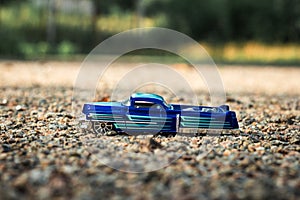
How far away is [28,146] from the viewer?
4887mm

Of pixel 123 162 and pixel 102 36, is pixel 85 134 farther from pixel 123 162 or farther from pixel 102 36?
pixel 102 36

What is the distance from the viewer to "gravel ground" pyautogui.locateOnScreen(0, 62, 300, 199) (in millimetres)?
3648

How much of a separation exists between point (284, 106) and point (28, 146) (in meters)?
4.78

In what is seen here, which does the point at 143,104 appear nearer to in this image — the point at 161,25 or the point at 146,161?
the point at 146,161

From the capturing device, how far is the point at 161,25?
2570cm

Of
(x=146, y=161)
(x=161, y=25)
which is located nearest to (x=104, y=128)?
(x=146, y=161)

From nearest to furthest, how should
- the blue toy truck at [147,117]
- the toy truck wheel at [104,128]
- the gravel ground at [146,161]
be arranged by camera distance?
the gravel ground at [146,161]
the blue toy truck at [147,117]
the toy truck wheel at [104,128]

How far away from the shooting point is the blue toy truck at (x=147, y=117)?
545 centimetres

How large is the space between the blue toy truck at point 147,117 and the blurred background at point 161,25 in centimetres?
1346

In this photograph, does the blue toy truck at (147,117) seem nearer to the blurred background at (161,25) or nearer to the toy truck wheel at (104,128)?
the toy truck wheel at (104,128)

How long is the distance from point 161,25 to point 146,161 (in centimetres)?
2174

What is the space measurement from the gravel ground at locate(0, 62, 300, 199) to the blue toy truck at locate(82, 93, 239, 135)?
0.12 meters

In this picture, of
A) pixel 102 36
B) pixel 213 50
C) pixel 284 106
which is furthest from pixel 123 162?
pixel 102 36

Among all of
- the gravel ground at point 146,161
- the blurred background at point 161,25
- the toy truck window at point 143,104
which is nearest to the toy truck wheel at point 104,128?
the gravel ground at point 146,161
